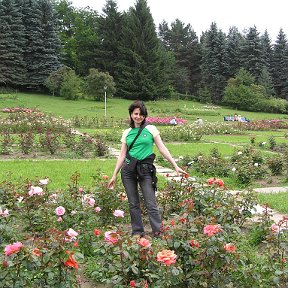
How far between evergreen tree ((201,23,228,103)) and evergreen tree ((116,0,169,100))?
7.97 meters

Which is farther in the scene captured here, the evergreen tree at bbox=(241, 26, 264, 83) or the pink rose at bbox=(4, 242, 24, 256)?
the evergreen tree at bbox=(241, 26, 264, 83)

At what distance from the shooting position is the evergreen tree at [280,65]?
4909 centimetres

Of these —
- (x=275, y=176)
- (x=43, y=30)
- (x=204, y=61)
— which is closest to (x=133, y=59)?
(x=43, y=30)

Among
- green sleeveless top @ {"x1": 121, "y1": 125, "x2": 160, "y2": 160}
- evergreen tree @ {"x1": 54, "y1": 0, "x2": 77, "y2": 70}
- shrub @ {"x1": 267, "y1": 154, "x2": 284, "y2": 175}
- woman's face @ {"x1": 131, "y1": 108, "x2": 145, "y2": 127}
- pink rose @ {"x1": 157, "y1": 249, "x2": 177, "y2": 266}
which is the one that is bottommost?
shrub @ {"x1": 267, "y1": 154, "x2": 284, "y2": 175}

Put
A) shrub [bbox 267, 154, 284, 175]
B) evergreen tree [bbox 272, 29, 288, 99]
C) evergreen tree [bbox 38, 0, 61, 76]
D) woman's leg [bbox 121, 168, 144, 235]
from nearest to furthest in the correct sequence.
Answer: woman's leg [bbox 121, 168, 144, 235] < shrub [bbox 267, 154, 284, 175] < evergreen tree [bbox 38, 0, 61, 76] < evergreen tree [bbox 272, 29, 288, 99]

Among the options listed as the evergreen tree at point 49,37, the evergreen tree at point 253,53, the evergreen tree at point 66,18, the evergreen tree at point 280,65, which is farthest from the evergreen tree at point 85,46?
the evergreen tree at point 280,65

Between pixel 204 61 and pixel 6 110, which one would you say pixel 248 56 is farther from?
pixel 6 110

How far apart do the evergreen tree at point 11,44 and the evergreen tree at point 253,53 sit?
25.8 m

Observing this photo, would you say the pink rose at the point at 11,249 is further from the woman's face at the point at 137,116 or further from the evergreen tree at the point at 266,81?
the evergreen tree at the point at 266,81

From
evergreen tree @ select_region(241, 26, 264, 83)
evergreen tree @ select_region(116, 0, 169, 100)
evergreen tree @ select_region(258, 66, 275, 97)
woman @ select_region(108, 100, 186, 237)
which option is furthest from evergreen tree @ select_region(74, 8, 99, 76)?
woman @ select_region(108, 100, 186, 237)

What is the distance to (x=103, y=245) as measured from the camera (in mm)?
2881

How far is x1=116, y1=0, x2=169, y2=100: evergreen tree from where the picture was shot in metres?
41.8

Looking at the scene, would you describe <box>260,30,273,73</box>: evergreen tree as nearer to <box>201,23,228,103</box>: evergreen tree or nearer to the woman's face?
<box>201,23,228,103</box>: evergreen tree

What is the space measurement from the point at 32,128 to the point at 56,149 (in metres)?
4.52
